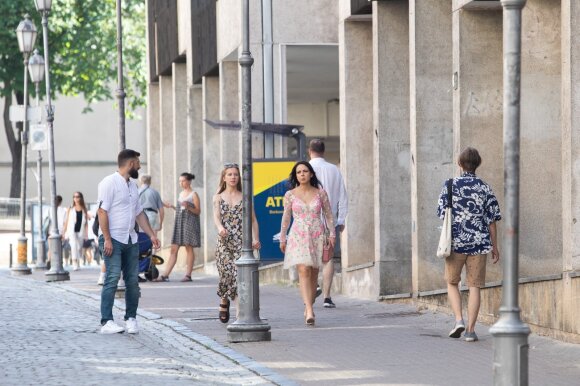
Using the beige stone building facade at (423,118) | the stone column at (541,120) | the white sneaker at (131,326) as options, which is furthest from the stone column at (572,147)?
the white sneaker at (131,326)

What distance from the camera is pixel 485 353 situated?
12867 millimetres

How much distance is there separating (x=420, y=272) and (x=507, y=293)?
31.3ft

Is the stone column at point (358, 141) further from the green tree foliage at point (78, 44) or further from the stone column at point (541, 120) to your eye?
the green tree foliage at point (78, 44)

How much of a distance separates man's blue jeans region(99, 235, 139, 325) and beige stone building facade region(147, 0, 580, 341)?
345 cm

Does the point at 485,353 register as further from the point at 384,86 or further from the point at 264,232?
the point at 264,232

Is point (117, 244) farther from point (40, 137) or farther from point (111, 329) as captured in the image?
point (40, 137)

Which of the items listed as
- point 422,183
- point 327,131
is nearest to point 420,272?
point 422,183

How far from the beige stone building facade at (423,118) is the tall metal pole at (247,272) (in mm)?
2427

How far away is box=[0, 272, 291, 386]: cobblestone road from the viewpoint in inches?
452

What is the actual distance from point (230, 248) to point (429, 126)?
3329 mm

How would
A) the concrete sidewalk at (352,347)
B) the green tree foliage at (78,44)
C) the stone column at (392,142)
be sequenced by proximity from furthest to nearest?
the green tree foliage at (78,44) < the stone column at (392,142) < the concrete sidewalk at (352,347)

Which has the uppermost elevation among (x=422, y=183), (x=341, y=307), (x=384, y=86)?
(x=384, y=86)

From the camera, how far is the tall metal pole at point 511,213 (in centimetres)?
867

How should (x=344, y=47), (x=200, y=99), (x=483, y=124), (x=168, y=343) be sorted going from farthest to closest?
(x=200, y=99)
(x=344, y=47)
(x=483, y=124)
(x=168, y=343)
